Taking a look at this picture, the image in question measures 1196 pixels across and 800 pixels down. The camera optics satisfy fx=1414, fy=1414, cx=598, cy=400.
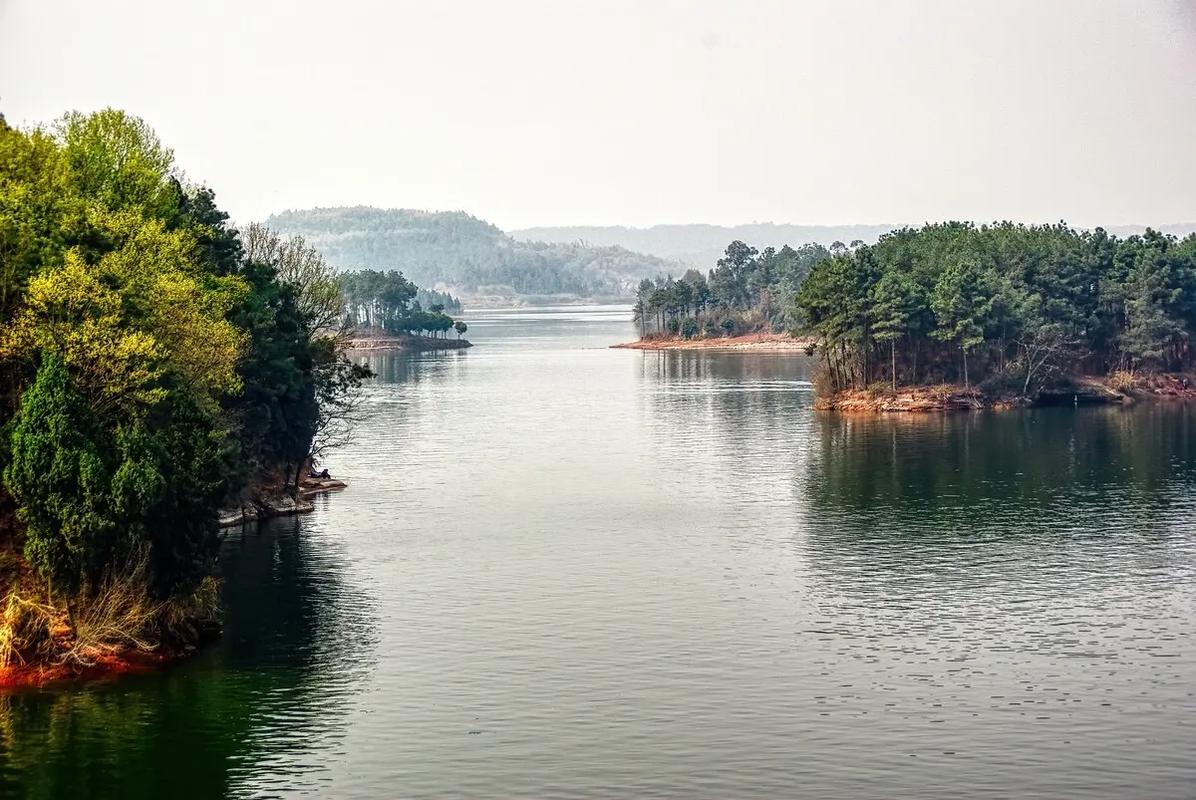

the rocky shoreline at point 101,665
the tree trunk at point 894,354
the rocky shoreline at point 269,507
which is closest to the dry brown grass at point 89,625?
the rocky shoreline at point 101,665

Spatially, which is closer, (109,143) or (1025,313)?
(109,143)

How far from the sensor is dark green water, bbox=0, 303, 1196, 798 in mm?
44438

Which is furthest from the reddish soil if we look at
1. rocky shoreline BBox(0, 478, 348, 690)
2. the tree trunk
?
the tree trunk

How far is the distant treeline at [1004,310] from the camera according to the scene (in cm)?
15088

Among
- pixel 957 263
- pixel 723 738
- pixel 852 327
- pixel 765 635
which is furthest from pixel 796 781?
pixel 957 263

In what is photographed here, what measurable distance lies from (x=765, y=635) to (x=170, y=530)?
24797 millimetres

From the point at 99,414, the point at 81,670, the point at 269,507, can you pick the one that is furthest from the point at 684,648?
the point at 269,507

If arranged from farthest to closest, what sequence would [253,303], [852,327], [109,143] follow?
[852,327], [253,303], [109,143]

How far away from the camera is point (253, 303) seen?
278ft

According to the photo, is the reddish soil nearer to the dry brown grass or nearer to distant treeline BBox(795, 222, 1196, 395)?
the dry brown grass

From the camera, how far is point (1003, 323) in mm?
153750

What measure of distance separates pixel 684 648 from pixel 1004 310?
105294 millimetres

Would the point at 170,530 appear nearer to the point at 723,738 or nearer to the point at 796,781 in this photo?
the point at 723,738

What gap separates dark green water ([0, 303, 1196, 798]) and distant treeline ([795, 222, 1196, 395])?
4507 centimetres
